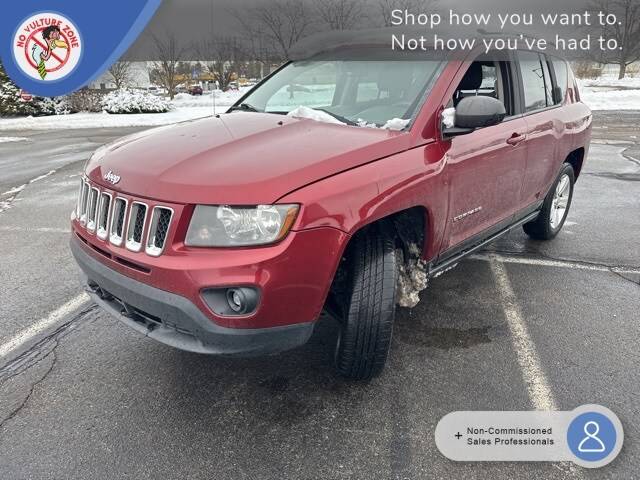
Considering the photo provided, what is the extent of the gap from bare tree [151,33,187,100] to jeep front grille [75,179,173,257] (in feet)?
85.2

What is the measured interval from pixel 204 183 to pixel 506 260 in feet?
10.7

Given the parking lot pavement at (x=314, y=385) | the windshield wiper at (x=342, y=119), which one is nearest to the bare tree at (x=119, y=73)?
the parking lot pavement at (x=314, y=385)

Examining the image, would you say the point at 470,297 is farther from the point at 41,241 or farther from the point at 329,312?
the point at 41,241

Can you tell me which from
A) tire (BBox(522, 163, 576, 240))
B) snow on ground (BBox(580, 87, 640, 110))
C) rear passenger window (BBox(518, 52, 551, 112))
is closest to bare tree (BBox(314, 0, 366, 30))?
snow on ground (BBox(580, 87, 640, 110))

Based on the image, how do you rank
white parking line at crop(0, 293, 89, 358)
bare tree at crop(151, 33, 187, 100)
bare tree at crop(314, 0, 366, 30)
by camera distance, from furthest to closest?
bare tree at crop(151, 33, 187, 100) < bare tree at crop(314, 0, 366, 30) < white parking line at crop(0, 293, 89, 358)

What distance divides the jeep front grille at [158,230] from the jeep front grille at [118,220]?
23cm

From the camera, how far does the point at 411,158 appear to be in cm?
271

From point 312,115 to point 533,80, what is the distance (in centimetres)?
203

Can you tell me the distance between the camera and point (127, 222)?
2.41 m

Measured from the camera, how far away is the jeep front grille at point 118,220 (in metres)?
2.46

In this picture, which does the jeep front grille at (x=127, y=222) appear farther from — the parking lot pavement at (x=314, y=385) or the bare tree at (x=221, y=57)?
the bare tree at (x=221, y=57)

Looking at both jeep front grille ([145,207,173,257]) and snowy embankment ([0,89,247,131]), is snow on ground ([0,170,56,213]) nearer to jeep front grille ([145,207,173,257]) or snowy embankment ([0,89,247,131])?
jeep front grille ([145,207,173,257])

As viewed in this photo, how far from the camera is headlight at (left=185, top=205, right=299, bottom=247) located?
2.19 meters

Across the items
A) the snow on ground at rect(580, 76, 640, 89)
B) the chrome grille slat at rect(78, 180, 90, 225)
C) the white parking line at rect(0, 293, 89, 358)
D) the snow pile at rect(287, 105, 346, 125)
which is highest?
the snow pile at rect(287, 105, 346, 125)
